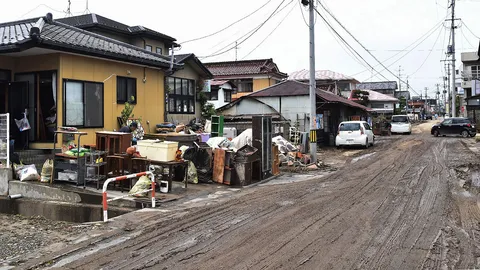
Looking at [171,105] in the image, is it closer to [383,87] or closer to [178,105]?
[178,105]

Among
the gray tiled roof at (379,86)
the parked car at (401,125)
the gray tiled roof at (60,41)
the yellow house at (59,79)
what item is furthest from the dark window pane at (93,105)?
the gray tiled roof at (379,86)

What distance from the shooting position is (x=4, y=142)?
34.0 feet

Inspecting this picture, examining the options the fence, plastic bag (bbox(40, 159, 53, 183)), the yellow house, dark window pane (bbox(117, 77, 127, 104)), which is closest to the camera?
plastic bag (bbox(40, 159, 53, 183))

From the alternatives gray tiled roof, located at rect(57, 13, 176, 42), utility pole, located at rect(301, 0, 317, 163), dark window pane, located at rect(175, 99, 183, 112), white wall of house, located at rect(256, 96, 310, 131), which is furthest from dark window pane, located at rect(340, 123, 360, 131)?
gray tiled roof, located at rect(57, 13, 176, 42)

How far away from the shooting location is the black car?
2988 cm

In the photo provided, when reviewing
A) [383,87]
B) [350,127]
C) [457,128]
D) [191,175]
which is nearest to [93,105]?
[191,175]

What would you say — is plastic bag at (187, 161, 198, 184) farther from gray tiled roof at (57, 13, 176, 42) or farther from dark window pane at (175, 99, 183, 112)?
gray tiled roof at (57, 13, 176, 42)

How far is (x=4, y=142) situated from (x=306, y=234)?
8649 millimetres

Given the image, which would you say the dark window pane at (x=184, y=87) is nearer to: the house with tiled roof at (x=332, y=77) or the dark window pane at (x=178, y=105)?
the dark window pane at (x=178, y=105)

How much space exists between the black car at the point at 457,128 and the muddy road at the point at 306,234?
22.9 metres

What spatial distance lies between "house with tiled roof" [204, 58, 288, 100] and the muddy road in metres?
29.4

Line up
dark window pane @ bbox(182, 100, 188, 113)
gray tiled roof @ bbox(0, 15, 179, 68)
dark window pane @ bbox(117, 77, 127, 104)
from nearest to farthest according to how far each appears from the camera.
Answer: gray tiled roof @ bbox(0, 15, 179, 68), dark window pane @ bbox(117, 77, 127, 104), dark window pane @ bbox(182, 100, 188, 113)

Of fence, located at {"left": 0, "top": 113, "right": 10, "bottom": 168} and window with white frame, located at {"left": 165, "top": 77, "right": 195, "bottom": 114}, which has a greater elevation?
window with white frame, located at {"left": 165, "top": 77, "right": 195, "bottom": 114}

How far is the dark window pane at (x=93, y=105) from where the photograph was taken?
39.6 feet
